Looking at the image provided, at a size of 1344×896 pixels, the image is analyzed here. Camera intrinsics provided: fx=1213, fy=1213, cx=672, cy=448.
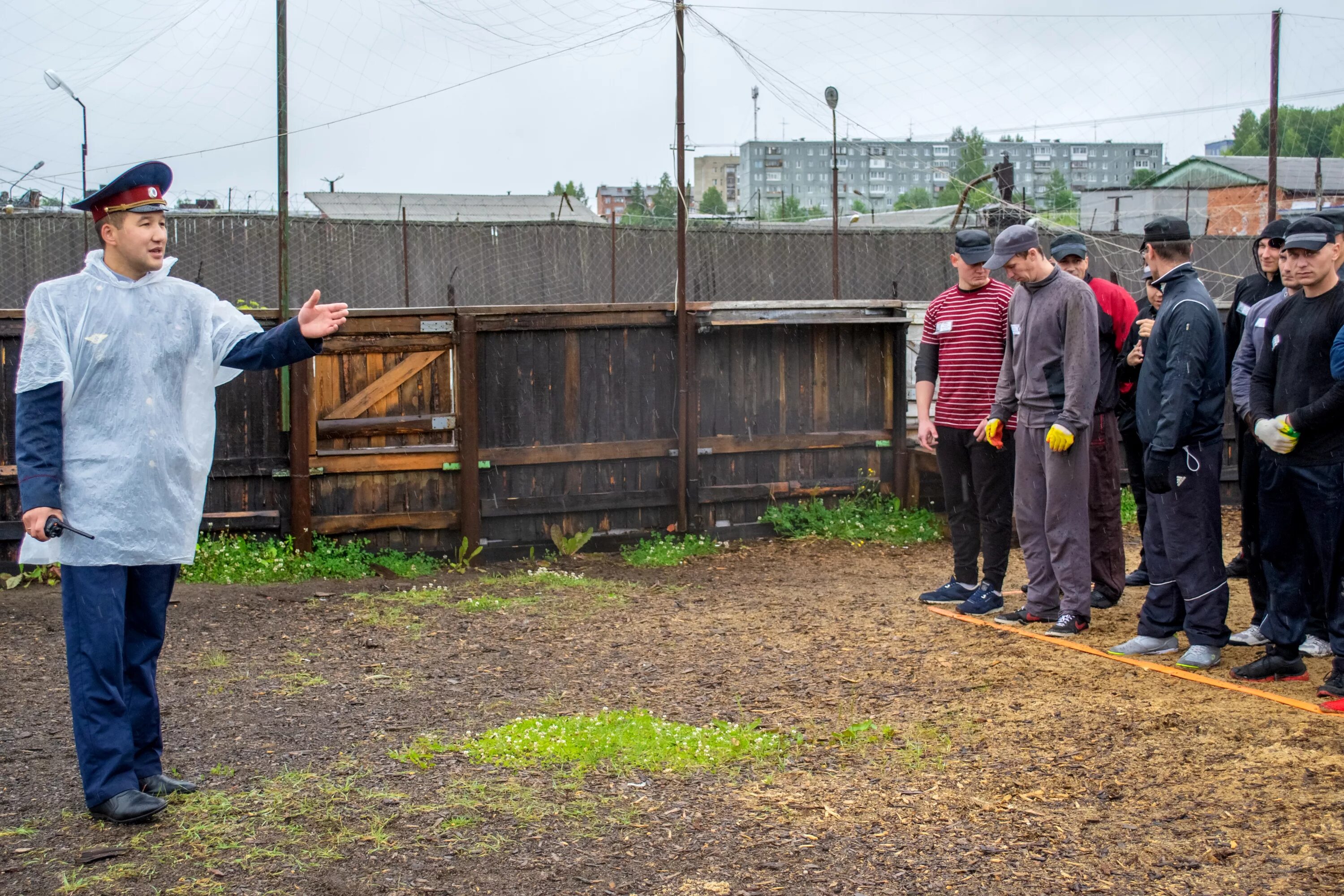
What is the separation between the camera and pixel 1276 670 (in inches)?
204

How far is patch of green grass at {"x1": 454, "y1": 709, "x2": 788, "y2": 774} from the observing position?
4348mm

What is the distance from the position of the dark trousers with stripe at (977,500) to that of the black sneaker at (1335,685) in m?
2.09

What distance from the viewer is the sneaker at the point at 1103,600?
22.5 ft

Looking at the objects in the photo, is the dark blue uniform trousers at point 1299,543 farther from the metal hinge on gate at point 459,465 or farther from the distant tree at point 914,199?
the distant tree at point 914,199

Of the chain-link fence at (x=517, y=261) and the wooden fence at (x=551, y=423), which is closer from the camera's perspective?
the wooden fence at (x=551, y=423)

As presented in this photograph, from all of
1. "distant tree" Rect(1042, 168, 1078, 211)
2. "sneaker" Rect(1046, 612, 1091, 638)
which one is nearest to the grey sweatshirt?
"sneaker" Rect(1046, 612, 1091, 638)

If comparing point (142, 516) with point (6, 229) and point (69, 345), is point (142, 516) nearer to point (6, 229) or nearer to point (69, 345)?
point (69, 345)

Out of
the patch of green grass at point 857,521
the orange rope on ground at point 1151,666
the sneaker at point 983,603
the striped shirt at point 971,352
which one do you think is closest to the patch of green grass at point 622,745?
the orange rope on ground at point 1151,666

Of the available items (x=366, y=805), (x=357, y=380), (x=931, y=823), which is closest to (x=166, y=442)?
(x=366, y=805)

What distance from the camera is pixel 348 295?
67.1ft

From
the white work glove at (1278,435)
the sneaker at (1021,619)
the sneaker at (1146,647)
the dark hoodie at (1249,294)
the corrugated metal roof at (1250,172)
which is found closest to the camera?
the white work glove at (1278,435)

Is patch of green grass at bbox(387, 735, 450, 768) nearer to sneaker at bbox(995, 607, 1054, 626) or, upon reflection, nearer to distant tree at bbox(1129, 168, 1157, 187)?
sneaker at bbox(995, 607, 1054, 626)

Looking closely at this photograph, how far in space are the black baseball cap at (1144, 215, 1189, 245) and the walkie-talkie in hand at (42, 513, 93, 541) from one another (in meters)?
4.60

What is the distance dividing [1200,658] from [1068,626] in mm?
849
